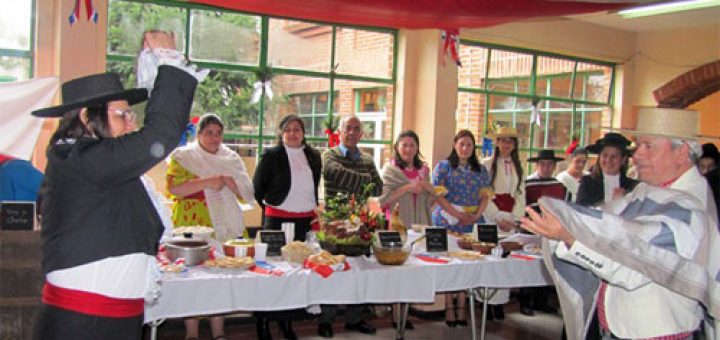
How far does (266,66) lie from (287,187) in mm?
1504

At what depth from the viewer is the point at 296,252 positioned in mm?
3027

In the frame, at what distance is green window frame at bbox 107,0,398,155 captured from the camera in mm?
4656

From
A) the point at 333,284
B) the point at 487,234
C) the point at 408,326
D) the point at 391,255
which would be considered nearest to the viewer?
the point at 333,284

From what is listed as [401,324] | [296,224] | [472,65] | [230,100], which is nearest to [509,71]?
[472,65]

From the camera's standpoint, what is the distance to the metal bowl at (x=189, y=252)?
2.82m

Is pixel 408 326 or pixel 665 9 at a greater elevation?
pixel 665 9

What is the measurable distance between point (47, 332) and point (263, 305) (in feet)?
3.80

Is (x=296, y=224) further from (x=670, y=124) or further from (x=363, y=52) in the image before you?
(x=670, y=124)

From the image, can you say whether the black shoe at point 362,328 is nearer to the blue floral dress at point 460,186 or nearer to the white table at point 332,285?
the blue floral dress at point 460,186

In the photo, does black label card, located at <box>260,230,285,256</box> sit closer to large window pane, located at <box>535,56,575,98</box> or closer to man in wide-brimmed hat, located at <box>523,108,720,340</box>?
man in wide-brimmed hat, located at <box>523,108,720,340</box>

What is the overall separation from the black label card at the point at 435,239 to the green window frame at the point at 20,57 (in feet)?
9.51

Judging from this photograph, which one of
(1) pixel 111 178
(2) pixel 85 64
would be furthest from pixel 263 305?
(2) pixel 85 64

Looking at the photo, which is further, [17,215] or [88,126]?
[17,215]

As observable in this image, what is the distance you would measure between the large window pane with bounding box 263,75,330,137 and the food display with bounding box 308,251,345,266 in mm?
2428
